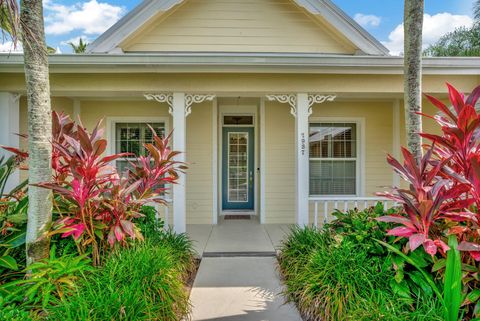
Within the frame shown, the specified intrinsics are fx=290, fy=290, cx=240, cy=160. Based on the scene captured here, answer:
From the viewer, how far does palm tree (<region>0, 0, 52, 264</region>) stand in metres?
2.69

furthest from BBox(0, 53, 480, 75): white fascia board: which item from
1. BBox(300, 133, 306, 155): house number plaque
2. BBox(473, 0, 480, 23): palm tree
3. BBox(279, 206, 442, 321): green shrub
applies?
BBox(473, 0, 480, 23): palm tree

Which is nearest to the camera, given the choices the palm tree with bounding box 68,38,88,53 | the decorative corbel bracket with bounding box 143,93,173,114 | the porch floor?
the porch floor

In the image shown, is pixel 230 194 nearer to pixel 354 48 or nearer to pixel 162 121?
pixel 162 121

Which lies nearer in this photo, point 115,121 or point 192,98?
point 192,98

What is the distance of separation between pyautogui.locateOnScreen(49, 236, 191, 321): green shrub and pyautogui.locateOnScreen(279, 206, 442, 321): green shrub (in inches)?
49.1

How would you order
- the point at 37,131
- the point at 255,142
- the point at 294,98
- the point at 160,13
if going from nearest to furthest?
the point at 37,131 < the point at 294,98 < the point at 160,13 < the point at 255,142

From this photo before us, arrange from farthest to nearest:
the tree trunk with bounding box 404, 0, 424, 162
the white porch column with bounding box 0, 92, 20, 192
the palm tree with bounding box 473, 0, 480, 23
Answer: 1. the palm tree with bounding box 473, 0, 480, 23
2. the white porch column with bounding box 0, 92, 20, 192
3. the tree trunk with bounding box 404, 0, 424, 162

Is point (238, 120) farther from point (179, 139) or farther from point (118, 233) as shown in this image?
point (118, 233)

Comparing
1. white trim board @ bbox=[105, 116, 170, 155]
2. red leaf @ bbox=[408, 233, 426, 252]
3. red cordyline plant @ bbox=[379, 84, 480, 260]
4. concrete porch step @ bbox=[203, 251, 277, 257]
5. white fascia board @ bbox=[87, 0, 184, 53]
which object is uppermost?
white fascia board @ bbox=[87, 0, 184, 53]

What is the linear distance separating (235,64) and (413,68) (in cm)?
253

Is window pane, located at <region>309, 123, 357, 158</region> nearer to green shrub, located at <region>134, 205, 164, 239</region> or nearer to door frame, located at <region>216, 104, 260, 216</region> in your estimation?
door frame, located at <region>216, 104, 260, 216</region>

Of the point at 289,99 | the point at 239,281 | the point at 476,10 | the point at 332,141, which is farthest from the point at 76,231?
the point at 476,10

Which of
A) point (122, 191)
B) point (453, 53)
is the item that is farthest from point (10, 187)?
point (453, 53)

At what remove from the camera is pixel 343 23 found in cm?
666
